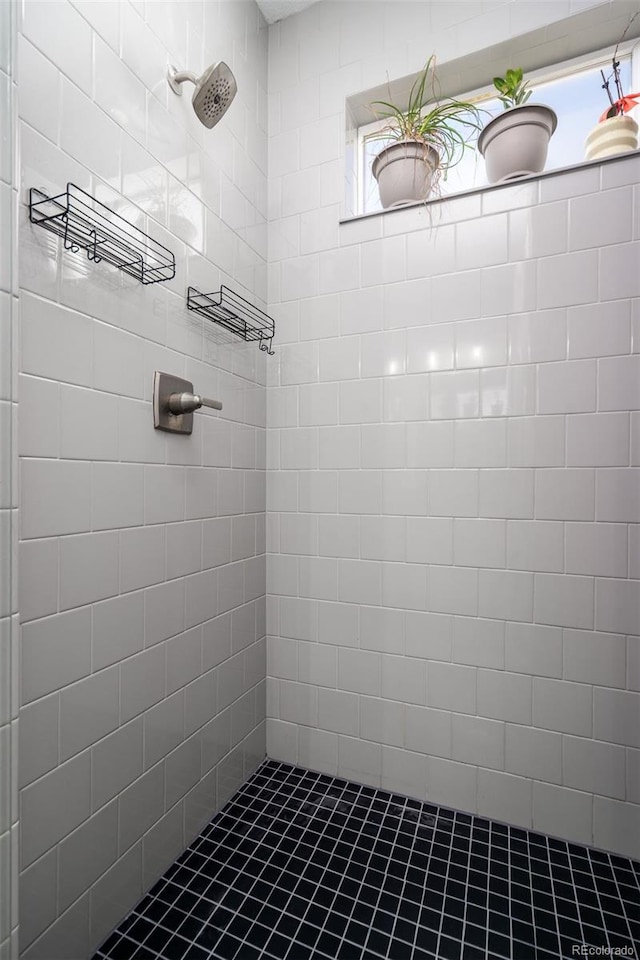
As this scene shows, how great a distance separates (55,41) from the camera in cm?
85

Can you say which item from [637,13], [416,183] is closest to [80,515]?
[416,183]

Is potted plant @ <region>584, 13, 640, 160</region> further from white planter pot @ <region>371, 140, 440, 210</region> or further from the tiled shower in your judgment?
white planter pot @ <region>371, 140, 440, 210</region>

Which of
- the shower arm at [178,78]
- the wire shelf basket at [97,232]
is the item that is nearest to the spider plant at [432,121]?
the shower arm at [178,78]

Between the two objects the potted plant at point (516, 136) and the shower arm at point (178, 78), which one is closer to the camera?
the shower arm at point (178, 78)

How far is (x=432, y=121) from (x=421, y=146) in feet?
0.30

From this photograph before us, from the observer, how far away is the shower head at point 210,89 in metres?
1.06

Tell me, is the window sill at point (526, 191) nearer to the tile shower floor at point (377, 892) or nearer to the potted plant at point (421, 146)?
the potted plant at point (421, 146)

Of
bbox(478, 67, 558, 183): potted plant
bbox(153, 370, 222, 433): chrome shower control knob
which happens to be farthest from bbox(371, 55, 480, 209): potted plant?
bbox(153, 370, 222, 433): chrome shower control knob

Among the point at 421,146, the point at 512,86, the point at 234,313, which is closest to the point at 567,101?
the point at 512,86

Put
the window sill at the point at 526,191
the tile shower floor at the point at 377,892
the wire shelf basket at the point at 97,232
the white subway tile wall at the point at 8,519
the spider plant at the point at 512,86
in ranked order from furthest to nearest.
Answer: the spider plant at the point at 512,86, the window sill at the point at 526,191, the tile shower floor at the point at 377,892, the wire shelf basket at the point at 97,232, the white subway tile wall at the point at 8,519

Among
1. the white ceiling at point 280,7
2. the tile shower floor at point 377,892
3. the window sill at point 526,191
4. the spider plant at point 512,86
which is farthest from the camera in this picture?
the white ceiling at point 280,7

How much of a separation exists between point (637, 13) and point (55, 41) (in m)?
1.46

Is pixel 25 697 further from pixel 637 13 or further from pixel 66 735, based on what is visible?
pixel 637 13

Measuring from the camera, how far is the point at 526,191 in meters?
1.28
